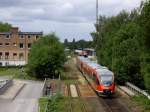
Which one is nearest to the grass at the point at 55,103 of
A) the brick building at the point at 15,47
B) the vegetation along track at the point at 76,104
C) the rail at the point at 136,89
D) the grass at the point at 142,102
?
the vegetation along track at the point at 76,104

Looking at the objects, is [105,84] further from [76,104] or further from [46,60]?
[46,60]

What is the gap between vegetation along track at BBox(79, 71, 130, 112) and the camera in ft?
158

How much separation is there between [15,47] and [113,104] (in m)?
75.8

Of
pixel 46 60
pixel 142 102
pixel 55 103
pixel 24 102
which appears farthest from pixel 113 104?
pixel 46 60

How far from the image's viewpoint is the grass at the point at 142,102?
4827 centimetres

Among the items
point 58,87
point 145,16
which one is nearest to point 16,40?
point 58,87

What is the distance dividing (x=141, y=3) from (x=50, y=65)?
36.3m

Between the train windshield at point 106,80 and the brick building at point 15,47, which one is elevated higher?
the brick building at point 15,47

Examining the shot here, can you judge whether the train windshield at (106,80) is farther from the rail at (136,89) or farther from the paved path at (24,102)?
the paved path at (24,102)

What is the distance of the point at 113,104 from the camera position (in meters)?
51.5

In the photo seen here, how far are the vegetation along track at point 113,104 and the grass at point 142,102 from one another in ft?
5.08

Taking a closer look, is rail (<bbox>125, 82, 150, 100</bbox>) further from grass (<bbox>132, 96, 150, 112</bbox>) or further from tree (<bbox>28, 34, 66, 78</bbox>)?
tree (<bbox>28, 34, 66, 78</bbox>)

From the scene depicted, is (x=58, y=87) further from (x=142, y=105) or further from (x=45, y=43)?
(x=45, y=43)

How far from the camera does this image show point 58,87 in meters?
66.5
